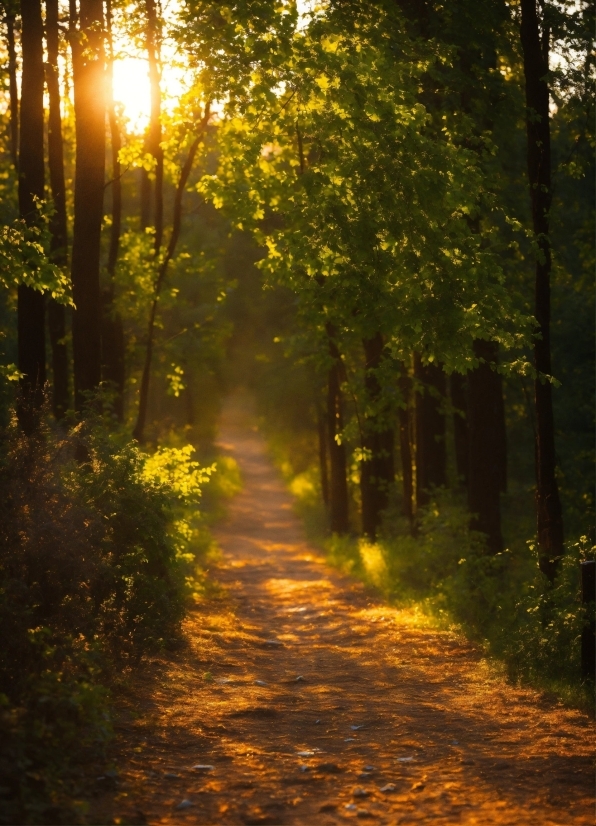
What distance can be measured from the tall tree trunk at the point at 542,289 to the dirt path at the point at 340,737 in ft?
5.92

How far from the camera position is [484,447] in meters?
16.1

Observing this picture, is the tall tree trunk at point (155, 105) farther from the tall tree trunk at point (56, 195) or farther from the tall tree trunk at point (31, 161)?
the tall tree trunk at point (31, 161)

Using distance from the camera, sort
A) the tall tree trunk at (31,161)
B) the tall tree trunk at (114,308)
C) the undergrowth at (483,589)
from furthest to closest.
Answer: the tall tree trunk at (114,308) → the tall tree trunk at (31,161) → the undergrowth at (483,589)

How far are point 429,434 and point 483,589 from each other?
676 centimetres

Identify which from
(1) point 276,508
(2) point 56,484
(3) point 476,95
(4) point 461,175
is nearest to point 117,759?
(2) point 56,484

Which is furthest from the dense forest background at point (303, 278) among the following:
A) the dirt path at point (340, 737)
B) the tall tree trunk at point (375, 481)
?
the tall tree trunk at point (375, 481)

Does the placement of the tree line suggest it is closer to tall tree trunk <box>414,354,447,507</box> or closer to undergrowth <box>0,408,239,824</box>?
undergrowth <box>0,408,239,824</box>

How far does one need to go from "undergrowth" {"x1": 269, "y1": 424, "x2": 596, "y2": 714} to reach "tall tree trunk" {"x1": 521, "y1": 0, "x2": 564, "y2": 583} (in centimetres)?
30

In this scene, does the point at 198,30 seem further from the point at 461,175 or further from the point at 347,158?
the point at 461,175

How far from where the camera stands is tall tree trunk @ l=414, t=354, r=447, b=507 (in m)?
20.5

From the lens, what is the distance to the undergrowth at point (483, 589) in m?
10.7

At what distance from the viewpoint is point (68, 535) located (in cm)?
903

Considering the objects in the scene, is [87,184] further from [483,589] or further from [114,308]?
[483,589]

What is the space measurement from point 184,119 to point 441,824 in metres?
16.2
